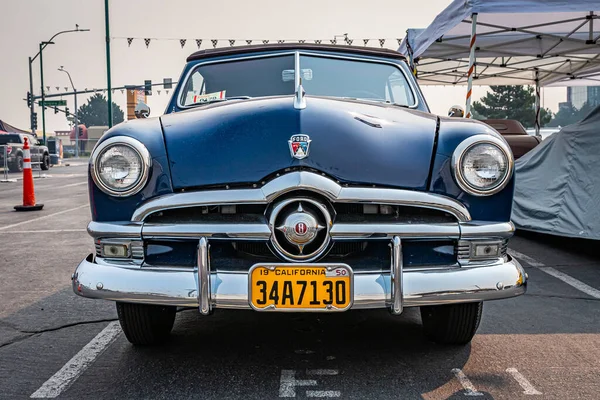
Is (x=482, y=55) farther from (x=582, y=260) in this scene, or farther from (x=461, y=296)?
(x=461, y=296)

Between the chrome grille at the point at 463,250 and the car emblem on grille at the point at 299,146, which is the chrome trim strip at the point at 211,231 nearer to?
the car emblem on grille at the point at 299,146

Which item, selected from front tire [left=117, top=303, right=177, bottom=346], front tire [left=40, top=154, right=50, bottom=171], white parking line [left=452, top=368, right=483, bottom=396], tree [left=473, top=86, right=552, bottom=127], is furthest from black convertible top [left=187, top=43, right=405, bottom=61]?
tree [left=473, top=86, right=552, bottom=127]

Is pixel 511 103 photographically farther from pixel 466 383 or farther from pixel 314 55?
pixel 466 383

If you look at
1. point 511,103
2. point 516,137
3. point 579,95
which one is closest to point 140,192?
point 516,137

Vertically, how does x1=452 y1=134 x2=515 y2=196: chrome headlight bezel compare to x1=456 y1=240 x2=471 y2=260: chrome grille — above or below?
above

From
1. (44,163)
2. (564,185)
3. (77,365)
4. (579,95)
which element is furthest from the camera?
(579,95)

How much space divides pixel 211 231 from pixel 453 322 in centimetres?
129

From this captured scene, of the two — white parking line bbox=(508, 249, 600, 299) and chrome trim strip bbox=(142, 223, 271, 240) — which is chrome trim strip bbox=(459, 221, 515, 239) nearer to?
chrome trim strip bbox=(142, 223, 271, 240)

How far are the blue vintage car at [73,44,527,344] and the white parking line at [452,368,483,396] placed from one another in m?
0.33

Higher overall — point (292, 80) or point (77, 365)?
point (292, 80)

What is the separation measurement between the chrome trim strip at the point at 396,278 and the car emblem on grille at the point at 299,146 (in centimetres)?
51

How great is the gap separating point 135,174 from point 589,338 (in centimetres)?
242

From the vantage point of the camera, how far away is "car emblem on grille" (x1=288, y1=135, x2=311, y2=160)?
8.34 feet

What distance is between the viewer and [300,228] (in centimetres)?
244
